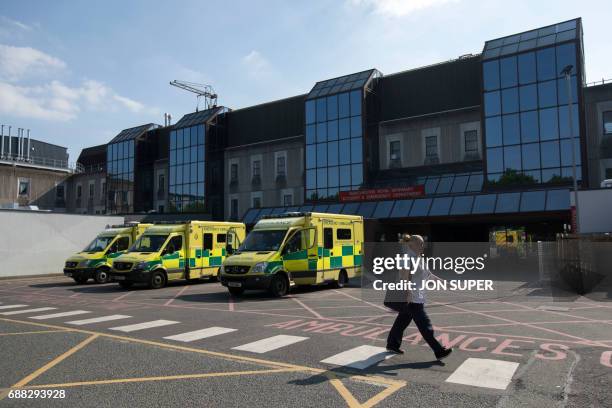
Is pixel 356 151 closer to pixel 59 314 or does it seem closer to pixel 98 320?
pixel 59 314

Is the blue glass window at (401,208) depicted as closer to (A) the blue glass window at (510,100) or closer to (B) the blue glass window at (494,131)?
(B) the blue glass window at (494,131)

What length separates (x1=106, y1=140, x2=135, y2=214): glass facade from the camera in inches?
2274

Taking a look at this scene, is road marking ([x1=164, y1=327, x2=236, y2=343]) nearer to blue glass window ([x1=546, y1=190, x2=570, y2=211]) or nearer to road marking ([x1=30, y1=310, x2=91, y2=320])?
road marking ([x1=30, y1=310, x2=91, y2=320])

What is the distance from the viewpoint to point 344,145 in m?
40.6

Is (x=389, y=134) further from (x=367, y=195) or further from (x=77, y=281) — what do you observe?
(x=77, y=281)

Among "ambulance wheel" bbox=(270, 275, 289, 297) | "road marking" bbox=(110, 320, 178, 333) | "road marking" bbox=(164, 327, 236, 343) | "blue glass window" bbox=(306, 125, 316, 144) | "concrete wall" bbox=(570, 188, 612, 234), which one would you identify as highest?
"blue glass window" bbox=(306, 125, 316, 144)

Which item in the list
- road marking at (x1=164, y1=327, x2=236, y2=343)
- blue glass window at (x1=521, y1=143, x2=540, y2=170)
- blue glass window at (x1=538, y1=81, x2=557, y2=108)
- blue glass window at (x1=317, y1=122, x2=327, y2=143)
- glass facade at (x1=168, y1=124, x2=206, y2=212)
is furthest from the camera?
glass facade at (x1=168, y1=124, x2=206, y2=212)

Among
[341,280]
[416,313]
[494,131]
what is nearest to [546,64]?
[494,131]

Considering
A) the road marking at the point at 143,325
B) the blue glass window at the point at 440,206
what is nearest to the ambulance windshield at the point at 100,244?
the road marking at the point at 143,325

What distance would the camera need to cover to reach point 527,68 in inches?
1298

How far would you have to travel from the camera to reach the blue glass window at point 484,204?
27.8 meters

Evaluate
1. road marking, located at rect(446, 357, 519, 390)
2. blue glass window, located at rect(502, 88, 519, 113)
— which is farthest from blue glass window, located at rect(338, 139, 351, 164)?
road marking, located at rect(446, 357, 519, 390)

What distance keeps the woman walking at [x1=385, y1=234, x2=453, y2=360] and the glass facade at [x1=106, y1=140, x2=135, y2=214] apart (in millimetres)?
54684

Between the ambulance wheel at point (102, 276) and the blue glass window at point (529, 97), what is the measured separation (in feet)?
90.8
